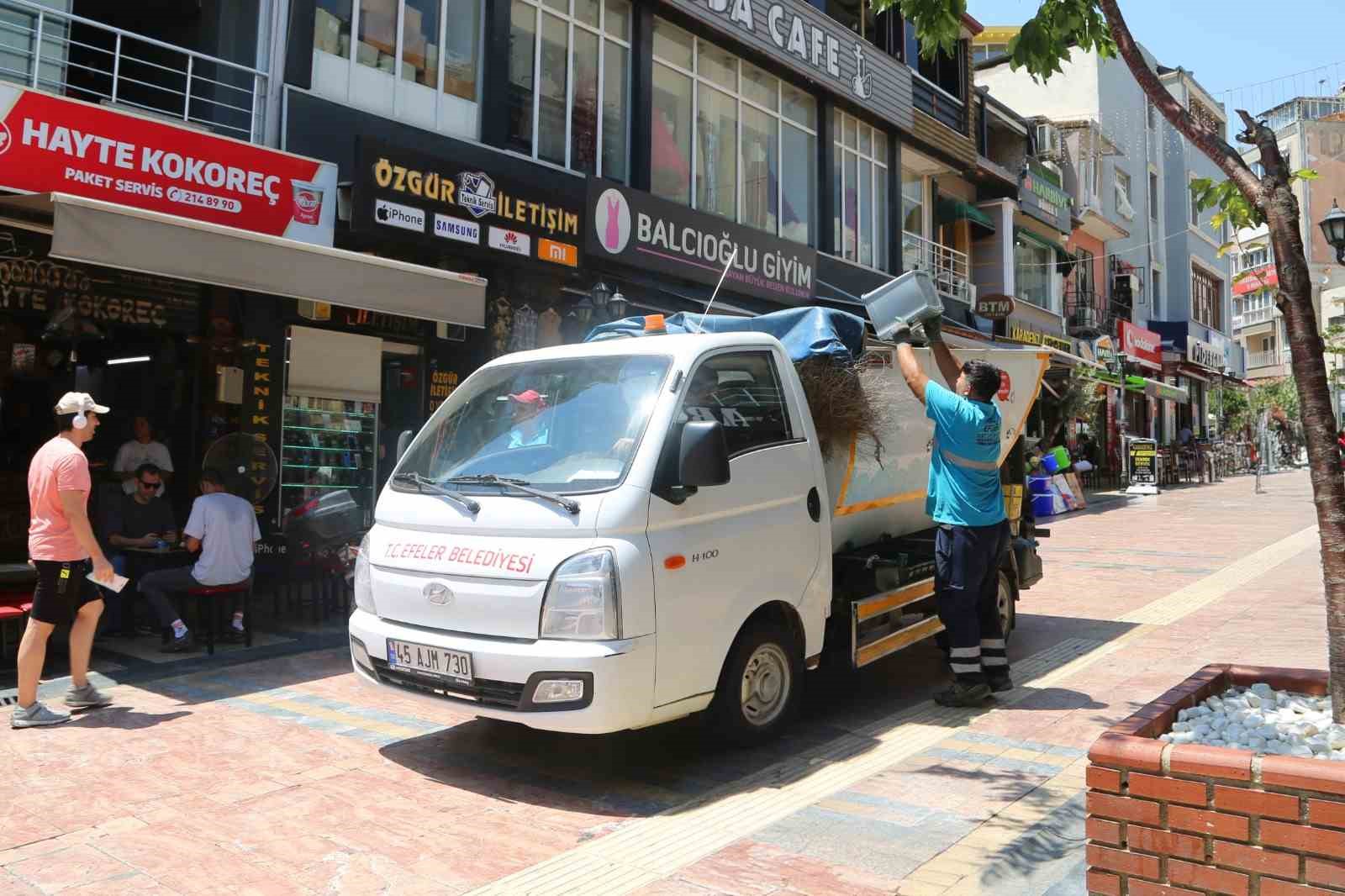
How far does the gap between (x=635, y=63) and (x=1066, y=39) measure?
35.0 feet

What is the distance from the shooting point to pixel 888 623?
6156 mm

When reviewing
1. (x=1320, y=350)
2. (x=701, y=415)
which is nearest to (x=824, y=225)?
(x=701, y=415)

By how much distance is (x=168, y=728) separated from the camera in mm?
5637

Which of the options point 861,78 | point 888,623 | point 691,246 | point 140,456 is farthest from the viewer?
point 861,78

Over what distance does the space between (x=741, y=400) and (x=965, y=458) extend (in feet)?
4.82

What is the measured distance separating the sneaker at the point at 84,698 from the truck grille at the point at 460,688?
2.37 meters

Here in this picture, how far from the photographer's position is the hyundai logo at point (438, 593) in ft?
15.2

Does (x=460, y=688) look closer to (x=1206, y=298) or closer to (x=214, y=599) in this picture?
(x=214, y=599)

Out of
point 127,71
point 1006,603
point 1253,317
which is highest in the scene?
point 1253,317

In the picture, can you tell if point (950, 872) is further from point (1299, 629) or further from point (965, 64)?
point (965, 64)

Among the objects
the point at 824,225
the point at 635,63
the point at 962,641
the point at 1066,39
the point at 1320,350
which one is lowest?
the point at 962,641

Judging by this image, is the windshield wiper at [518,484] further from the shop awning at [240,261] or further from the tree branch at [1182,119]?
the shop awning at [240,261]

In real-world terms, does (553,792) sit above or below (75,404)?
below

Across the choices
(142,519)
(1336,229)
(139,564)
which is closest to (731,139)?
(1336,229)
